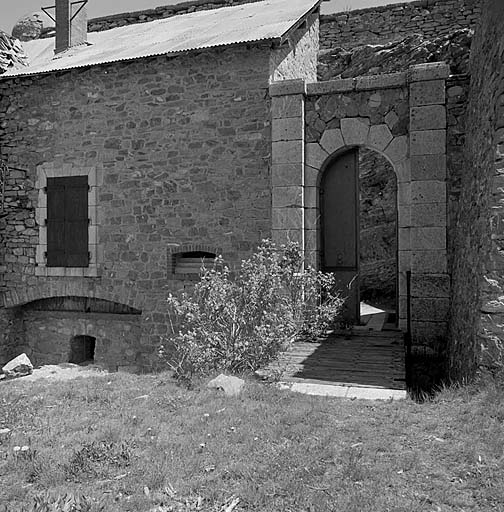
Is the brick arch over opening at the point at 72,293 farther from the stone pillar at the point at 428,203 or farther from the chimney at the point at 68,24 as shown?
the chimney at the point at 68,24

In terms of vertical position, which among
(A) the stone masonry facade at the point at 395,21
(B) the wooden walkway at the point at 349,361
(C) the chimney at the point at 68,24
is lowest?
(B) the wooden walkway at the point at 349,361

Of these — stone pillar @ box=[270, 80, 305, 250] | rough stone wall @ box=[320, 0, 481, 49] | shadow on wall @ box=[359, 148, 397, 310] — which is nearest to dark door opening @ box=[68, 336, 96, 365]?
stone pillar @ box=[270, 80, 305, 250]

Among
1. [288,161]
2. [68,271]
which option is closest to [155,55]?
[288,161]

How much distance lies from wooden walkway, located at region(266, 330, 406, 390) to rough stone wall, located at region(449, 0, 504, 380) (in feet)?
2.29

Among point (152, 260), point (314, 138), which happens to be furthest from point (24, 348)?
point (314, 138)

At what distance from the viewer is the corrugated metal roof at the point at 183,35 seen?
8688 millimetres

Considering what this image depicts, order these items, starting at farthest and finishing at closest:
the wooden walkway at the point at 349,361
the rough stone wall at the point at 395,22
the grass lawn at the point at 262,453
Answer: the rough stone wall at the point at 395,22 → the wooden walkway at the point at 349,361 → the grass lawn at the point at 262,453

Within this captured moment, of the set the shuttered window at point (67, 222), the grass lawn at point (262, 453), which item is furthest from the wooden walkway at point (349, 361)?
the shuttered window at point (67, 222)

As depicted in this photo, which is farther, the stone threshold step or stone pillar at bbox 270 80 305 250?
stone pillar at bbox 270 80 305 250

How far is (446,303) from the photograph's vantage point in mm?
7273

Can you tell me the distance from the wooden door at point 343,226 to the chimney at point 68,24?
655 centimetres

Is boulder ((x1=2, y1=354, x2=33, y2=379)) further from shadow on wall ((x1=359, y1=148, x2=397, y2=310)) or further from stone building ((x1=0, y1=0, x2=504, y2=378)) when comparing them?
shadow on wall ((x1=359, y1=148, x2=397, y2=310))

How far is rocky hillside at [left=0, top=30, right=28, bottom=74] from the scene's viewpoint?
10071 millimetres

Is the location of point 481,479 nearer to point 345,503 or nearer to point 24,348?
point 345,503
